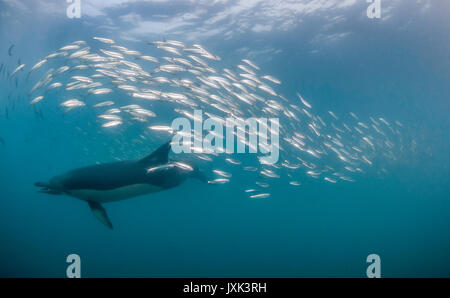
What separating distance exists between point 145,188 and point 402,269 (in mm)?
34381

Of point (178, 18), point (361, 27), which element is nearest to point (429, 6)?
point (361, 27)

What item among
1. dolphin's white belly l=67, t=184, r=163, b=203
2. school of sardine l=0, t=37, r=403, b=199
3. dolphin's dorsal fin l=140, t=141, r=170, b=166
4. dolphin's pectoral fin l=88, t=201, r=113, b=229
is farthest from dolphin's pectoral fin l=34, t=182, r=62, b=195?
dolphin's dorsal fin l=140, t=141, r=170, b=166

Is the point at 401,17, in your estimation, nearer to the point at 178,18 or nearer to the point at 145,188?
the point at 178,18

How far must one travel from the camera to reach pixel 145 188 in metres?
7.04

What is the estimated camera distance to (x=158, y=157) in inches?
259

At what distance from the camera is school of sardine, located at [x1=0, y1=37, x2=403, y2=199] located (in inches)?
328

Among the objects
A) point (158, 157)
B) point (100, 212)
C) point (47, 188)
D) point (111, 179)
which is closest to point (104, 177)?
point (111, 179)

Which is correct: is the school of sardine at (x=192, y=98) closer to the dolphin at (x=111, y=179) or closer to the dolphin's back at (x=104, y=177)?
the dolphin at (x=111, y=179)

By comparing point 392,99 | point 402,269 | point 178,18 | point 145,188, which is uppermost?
point 178,18

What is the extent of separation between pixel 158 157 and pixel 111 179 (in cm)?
126

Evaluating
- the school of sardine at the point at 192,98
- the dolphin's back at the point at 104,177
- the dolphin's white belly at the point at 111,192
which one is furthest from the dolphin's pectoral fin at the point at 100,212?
the school of sardine at the point at 192,98

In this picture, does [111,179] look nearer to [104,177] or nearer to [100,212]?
[104,177]

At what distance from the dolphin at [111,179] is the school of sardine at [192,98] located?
944mm

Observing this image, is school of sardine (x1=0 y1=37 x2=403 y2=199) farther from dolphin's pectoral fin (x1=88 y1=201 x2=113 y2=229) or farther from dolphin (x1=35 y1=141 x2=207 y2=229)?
dolphin's pectoral fin (x1=88 y1=201 x2=113 y2=229)
